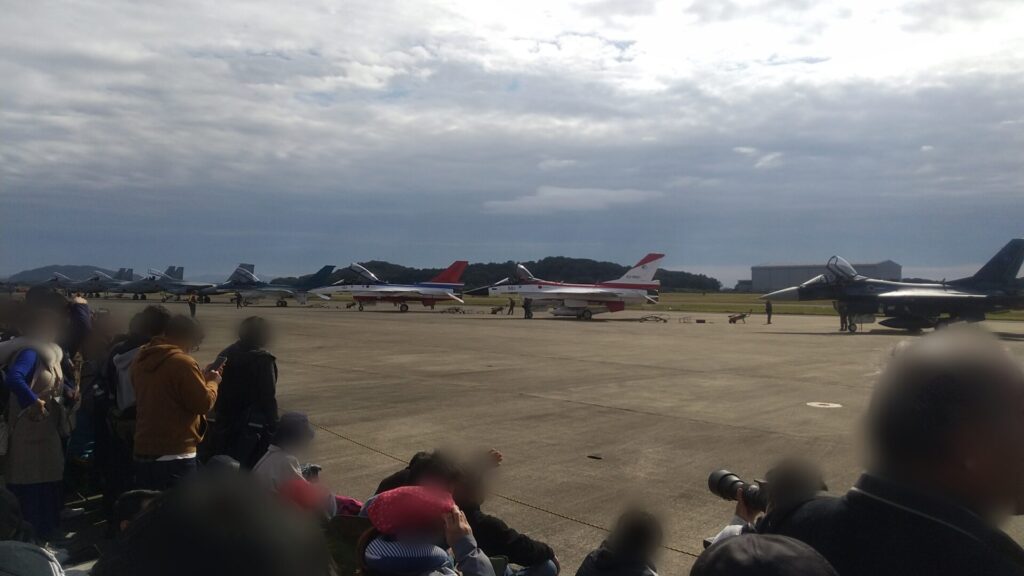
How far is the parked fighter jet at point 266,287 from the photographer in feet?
207

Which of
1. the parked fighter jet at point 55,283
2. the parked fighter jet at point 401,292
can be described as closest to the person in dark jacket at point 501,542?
the parked fighter jet at point 55,283

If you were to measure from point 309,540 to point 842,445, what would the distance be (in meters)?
9.14

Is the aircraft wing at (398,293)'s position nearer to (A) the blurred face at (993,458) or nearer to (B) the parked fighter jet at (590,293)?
(B) the parked fighter jet at (590,293)

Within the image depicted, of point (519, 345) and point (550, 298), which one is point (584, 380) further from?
point (550, 298)

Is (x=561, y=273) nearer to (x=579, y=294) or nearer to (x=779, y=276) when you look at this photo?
(x=779, y=276)

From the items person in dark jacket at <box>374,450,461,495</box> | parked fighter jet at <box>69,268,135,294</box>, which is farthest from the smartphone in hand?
parked fighter jet at <box>69,268,135,294</box>

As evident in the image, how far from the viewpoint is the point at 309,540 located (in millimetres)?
1026

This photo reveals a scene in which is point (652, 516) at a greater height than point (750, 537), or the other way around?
point (750, 537)

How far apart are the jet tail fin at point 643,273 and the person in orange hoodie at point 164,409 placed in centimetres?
4304

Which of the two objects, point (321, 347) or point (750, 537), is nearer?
point (750, 537)

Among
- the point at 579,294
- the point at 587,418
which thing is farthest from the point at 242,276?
the point at 587,418

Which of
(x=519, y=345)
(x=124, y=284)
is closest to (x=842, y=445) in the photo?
(x=519, y=345)

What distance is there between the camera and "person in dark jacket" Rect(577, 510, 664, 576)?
3240 mm

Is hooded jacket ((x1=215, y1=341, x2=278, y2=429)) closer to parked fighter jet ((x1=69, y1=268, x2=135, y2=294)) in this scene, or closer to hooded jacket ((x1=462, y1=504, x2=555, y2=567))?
hooded jacket ((x1=462, y1=504, x2=555, y2=567))
